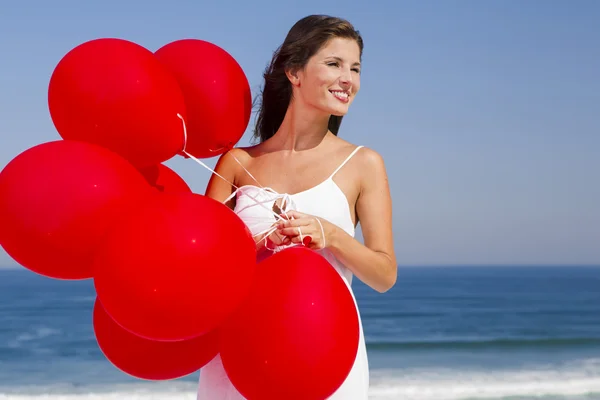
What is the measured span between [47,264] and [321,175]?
103cm

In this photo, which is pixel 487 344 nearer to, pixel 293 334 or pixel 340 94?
pixel 340 94

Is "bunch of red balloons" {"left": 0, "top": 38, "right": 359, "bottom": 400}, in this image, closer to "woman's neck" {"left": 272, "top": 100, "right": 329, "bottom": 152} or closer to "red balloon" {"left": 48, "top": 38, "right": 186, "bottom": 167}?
"red balloon" {"left": 48, "top": 38, "right": 186, "bottom": 167}

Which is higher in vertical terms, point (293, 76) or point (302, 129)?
point (293, 76)

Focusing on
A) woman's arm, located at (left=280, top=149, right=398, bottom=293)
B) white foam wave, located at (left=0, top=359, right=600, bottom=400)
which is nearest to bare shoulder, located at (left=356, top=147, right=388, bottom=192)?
woman's arm, located at (left=280, top=149, right=398, bottom=293)

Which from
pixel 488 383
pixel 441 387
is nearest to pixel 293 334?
pixel 441 387

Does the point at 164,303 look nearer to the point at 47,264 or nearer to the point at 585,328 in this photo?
the point at 47,264

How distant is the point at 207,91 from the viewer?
2711mm

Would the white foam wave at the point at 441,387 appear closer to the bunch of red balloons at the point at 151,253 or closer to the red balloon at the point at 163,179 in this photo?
the red balloon at the point at 163,179

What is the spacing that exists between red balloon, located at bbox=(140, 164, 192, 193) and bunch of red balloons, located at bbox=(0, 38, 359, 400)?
0.14 metres

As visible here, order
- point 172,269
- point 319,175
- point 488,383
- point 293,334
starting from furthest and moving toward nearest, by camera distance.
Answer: point 488,383 < point 319,175 < point 293,334 < point 172,269

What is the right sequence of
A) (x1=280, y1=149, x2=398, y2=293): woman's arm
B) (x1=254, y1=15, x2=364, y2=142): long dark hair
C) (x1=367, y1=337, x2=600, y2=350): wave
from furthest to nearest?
1. (x1=367, y1=337, x2=600, y2=350): wave
2. (x1=254, y1=15, x2=364, y2=142): long dark hair
3. (x1=280, y1=149, x2=398, y2=293): woman's arm

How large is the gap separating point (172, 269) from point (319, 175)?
93 cm

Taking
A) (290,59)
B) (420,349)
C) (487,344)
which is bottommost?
(487,344)

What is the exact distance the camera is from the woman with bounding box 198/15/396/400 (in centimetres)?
262
